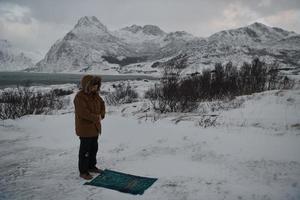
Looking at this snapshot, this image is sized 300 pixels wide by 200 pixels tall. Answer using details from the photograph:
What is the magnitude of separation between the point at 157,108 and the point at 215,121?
5.22 meters

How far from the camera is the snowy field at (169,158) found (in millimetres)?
4766

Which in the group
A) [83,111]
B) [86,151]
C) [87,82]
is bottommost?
[86,151]

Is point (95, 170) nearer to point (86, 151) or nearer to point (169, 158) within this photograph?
point (86, 151)

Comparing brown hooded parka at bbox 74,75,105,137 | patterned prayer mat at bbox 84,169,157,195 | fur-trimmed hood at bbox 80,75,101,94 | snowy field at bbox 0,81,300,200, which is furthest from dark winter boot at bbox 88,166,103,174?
fur-trimmed hood at bbox 80,75,101,94

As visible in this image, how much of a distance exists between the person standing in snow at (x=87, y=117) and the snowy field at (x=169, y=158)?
1.29 ft

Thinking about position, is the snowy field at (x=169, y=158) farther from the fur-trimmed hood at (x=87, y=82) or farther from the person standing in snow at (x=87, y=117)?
the fur-trimmed hood at (x=87, y=82)

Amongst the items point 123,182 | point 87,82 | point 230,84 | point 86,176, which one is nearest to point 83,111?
point 87,82

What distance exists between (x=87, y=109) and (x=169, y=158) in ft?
7.07

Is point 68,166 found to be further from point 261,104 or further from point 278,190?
point 261,104

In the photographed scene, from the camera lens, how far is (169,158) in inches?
249

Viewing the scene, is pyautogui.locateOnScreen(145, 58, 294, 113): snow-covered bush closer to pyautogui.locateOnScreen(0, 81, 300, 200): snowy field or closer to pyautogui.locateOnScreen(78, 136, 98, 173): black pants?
pyautogui.locateOnScreen(0, 81, 300, 200): snowy field

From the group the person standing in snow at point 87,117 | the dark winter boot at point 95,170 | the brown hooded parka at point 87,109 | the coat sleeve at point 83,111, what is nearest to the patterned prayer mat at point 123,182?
the dark winter boot at point 95,170

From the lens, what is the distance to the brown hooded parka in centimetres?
512

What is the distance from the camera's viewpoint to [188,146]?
6.97 m
